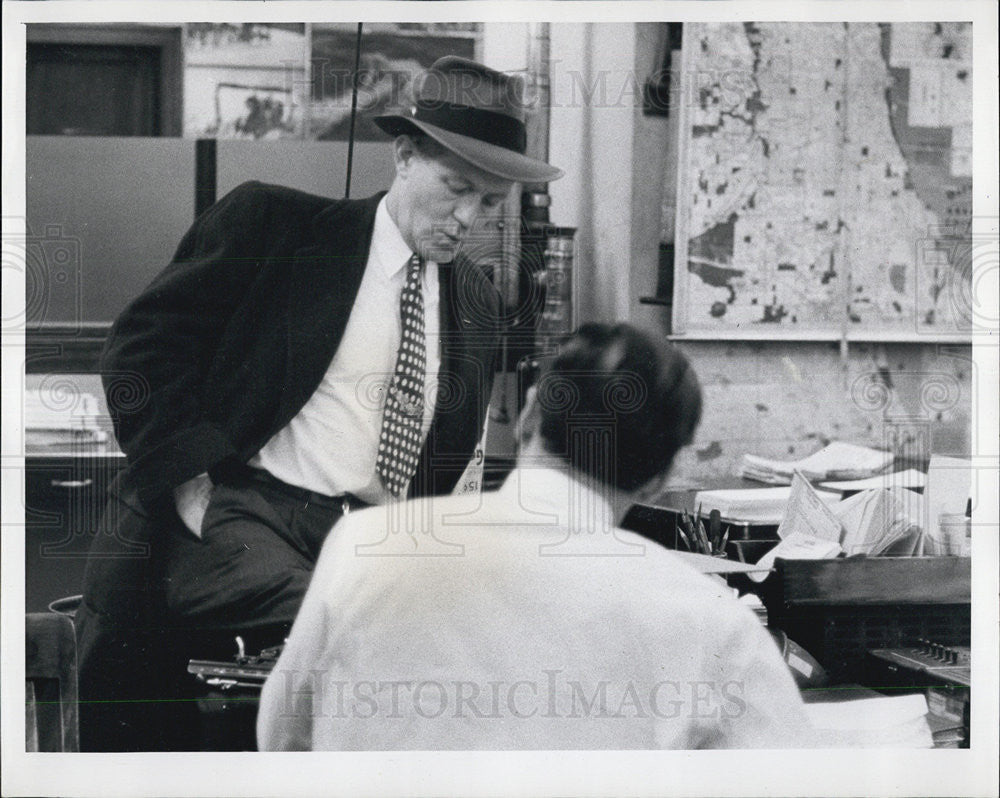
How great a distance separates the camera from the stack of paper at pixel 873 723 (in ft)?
11.1

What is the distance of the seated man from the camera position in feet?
10.5

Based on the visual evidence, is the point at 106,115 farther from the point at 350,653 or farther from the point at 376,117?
the point at 350,653

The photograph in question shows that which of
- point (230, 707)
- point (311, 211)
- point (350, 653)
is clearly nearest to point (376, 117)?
point (311, 211)

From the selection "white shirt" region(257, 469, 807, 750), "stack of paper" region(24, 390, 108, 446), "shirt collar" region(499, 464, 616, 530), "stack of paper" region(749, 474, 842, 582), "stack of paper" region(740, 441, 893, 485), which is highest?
"stack of paper" region(24, 390, 108, 446)

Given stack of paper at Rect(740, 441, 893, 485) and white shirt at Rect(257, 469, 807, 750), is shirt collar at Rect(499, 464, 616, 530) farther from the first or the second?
stack of paper at Rect(740, 441, 893, 485)

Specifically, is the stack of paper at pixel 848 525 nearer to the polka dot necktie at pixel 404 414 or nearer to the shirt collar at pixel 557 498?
the shirt collar at pixel 557 498

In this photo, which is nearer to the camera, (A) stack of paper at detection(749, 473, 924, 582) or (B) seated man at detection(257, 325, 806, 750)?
(B) seated man at detection(257, 325, 806, 750)

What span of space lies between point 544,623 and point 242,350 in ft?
3.59

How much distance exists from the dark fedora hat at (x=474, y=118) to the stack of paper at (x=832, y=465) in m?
1.01

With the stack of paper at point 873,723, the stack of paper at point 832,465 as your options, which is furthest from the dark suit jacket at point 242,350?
the stack of paper at point 873,723

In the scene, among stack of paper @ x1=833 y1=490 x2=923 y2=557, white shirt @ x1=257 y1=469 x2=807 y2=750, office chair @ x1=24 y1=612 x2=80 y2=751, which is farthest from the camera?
stack of paper @ x1=833 y1=490 x2=923 y2=557

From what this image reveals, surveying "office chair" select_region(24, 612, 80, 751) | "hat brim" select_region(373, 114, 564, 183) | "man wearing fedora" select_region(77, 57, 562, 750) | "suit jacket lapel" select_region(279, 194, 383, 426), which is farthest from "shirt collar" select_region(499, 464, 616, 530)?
"office chair" select_region(24, 612, 80, 751)

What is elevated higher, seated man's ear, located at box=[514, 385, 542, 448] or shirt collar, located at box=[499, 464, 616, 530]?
seated man's ear, located at box=[514, 385, 542, 448]

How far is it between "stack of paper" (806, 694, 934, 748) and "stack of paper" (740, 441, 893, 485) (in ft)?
2.05
